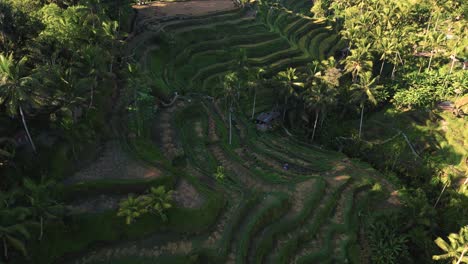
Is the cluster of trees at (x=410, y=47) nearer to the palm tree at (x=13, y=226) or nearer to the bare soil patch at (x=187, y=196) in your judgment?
the bare soil patch at (x=187, y=196)

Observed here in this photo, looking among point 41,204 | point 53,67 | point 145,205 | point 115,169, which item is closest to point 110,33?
point 53,67

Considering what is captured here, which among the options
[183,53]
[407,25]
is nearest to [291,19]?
[407,25]

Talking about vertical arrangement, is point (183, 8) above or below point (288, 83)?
above

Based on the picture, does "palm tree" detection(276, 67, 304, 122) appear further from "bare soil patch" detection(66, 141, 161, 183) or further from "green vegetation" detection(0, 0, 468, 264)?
"bare soil patch" detection(66, 141, 161, 183)

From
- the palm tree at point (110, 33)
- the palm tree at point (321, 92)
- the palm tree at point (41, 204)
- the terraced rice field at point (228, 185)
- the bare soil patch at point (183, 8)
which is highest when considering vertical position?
the bare soil patch at point (183, 8)

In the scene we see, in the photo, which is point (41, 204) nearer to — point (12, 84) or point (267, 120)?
point (12, 84)

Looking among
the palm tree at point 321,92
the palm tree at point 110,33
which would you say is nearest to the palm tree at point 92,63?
the palm tree at point 110,33
